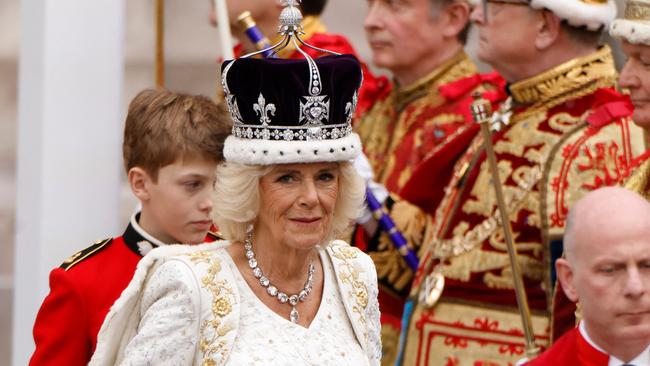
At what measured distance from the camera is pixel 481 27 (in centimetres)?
725

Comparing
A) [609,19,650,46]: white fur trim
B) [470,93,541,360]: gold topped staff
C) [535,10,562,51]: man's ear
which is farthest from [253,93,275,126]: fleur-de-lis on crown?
[535,10,562,51]: man's ear

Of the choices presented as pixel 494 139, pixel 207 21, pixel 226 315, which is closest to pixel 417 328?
pixel 494 139

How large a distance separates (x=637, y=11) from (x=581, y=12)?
3.09 feet

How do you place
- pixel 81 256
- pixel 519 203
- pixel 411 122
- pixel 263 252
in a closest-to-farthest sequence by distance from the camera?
pixel 263 252
pixel 81 256
pixel 519 203
pixel 411 122

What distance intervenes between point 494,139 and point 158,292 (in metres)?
2.56

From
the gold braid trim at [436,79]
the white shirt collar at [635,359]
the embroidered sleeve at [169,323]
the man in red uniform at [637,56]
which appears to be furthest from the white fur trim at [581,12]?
the embroidered sleeve at [169,323]

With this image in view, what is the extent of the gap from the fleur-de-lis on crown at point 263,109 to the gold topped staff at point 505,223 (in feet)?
5.94

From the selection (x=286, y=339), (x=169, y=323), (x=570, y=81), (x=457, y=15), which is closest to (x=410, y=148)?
(x=457, y=15)

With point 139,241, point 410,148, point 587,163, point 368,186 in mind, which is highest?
point 410,148

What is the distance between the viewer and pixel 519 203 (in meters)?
6.74

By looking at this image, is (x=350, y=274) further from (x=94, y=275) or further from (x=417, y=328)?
(x=417, y=328)

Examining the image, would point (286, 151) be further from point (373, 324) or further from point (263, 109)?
point (373, 324)

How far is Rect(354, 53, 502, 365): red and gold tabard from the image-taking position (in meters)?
7.49

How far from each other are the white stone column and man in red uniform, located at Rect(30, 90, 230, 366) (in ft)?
5.57
